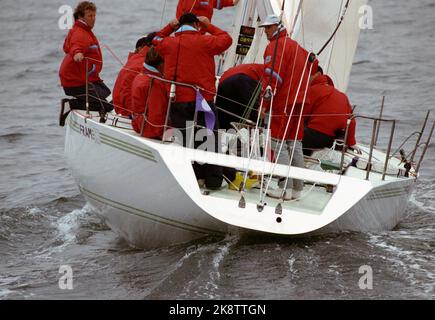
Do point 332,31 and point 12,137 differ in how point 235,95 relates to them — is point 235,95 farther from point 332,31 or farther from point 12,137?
point 12,137

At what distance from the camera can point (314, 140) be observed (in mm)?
9078

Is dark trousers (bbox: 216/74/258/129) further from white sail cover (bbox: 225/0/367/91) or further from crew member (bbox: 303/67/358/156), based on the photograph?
white sail cover (bbox: 225/0/367/91)

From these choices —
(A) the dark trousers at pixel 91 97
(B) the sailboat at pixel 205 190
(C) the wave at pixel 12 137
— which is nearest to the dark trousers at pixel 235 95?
(B) the sailboat at pixel 205 190

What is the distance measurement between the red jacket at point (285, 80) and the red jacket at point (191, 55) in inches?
16.1

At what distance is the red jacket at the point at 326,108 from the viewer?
8.95m

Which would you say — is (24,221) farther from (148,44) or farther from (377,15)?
(377,15)

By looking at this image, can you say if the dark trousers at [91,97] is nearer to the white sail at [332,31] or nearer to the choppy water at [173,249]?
the choppy water at [173,249]

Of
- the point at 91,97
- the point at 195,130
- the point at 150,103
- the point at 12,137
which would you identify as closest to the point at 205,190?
the point at 195,130

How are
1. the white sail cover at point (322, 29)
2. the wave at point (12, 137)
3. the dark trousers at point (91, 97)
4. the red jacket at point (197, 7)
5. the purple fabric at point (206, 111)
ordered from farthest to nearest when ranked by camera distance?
the wave at point (12, 137) → the red jacket at point (197, 7) → the white sail cover at point (322, 29) → the dark trousers at point (91, 97) → the purple fabric at point (206, 111)

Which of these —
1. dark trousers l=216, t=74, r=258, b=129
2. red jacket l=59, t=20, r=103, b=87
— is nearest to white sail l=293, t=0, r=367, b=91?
dark trousers l=216, t=74, r=258, b=129

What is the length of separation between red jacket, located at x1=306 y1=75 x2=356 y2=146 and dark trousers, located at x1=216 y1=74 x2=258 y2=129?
0.55 meters

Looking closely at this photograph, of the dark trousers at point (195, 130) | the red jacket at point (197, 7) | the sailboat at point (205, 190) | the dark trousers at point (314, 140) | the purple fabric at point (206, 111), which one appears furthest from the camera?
the red jacket at point (197, 7)
